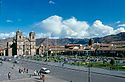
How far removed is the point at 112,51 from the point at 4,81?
82.0 meters

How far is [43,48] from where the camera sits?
165250 millimetres

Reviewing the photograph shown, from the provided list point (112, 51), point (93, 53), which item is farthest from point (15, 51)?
point (112, 51)

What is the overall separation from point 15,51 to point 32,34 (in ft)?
44.2

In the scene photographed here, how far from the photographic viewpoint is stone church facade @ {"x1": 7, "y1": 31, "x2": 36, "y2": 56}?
5984 inches

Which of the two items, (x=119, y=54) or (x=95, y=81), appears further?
(x=119, y=54)

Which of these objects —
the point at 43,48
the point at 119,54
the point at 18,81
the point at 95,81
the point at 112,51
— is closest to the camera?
the point at 95,81

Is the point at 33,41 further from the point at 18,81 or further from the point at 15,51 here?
the point at 18,81

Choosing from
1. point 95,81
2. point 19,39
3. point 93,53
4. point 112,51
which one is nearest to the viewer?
point 95,81

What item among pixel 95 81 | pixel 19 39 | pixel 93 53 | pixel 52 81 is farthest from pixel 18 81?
pixel 19 39

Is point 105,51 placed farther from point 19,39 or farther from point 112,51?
point 19,39

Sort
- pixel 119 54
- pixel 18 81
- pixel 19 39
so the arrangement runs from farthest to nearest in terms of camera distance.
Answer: pixel 19 39
pixel 119 54
pixel 18 81

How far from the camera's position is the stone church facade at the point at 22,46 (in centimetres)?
15200

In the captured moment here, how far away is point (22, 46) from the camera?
154 m

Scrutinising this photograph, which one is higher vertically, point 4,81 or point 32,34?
point 32,34
